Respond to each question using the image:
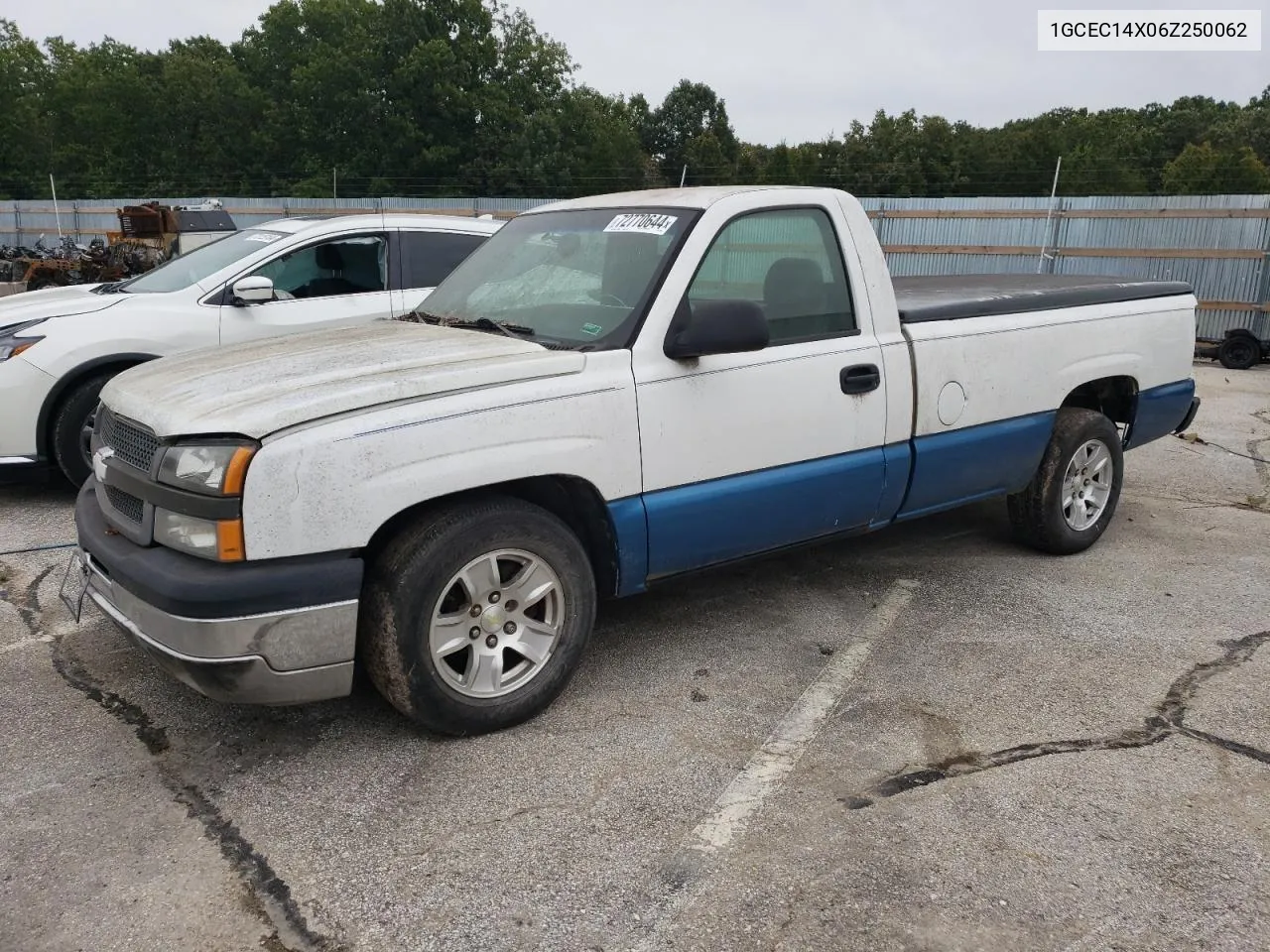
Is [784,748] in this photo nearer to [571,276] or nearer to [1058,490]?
[571,276]

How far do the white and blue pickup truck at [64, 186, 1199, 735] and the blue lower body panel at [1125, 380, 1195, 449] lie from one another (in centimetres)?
79

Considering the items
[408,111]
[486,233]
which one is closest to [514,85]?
[408,111]

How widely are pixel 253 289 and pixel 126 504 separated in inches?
124

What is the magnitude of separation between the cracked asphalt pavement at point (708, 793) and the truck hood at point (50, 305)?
6.63 feet

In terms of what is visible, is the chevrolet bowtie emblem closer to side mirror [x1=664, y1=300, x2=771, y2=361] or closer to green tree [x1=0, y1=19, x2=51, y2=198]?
side mirror [x1=664, y1=300, x2=771, y2=361]

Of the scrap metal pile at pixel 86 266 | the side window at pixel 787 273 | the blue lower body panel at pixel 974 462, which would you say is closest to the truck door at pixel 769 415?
the side window at pixel 787 273

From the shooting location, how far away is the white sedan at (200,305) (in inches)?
227

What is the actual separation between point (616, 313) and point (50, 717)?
247 centimetres

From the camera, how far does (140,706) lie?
3617 mm

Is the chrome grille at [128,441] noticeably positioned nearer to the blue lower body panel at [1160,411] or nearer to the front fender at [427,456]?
the front fender at [427,456]

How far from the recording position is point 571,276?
4074 mm

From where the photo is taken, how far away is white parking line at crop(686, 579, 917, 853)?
2.93m

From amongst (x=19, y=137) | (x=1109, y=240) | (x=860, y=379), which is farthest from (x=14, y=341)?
(x=19, y=137)

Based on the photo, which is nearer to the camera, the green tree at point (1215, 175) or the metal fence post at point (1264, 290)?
the metal fence post at point (1264, 290)
